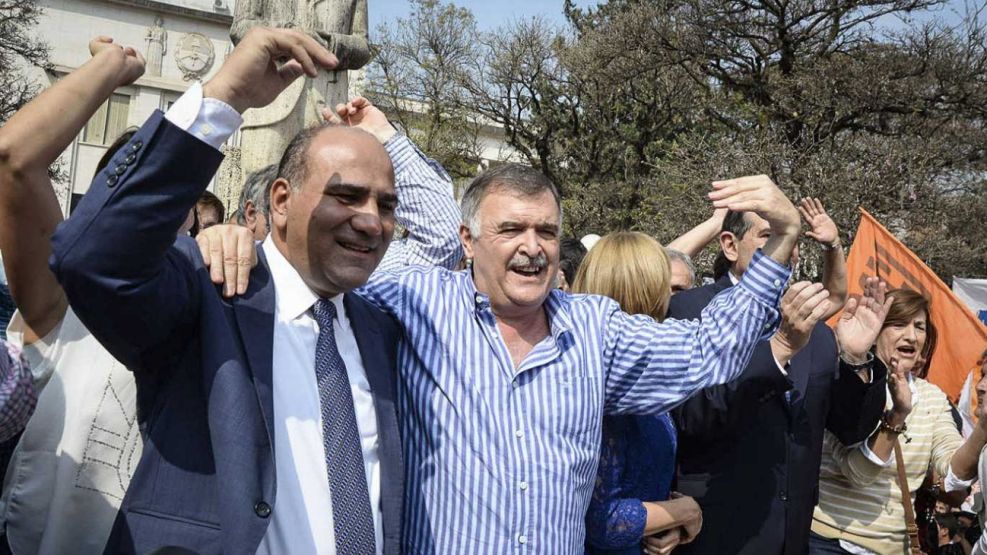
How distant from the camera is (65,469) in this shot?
208 centimetres

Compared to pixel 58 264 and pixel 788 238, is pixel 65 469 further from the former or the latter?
pixel 788 238

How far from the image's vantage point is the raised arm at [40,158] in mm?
1832

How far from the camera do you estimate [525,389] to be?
8.32ft

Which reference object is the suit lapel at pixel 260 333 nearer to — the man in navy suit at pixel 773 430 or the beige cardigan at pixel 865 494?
the man in navy suit at pixel 773 430

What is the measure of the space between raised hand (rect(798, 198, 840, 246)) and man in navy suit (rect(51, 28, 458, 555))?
1629 mm

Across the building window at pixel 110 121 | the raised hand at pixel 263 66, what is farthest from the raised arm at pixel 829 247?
the building window at pixel 110 121

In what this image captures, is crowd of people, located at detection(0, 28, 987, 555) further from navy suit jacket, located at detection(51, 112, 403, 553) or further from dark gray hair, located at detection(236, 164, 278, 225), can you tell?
dark gray hair, located at detection(236, 164, 278, 225)

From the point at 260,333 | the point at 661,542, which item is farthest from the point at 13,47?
the point at 260,333

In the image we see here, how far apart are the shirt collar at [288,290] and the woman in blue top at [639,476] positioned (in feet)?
4.03

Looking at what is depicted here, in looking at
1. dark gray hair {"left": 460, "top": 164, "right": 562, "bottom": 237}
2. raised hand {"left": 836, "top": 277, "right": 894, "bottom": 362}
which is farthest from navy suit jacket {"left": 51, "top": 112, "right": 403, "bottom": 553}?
raised hand {"left": 836, "top": 277, "right": 894, "bottom": 362}

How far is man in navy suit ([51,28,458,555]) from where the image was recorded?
1.68m

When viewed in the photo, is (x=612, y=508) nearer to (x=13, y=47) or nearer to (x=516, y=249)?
(x=516, y=249)

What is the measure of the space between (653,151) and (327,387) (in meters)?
24.2

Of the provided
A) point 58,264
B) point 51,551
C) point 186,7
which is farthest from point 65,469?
point 186,7
